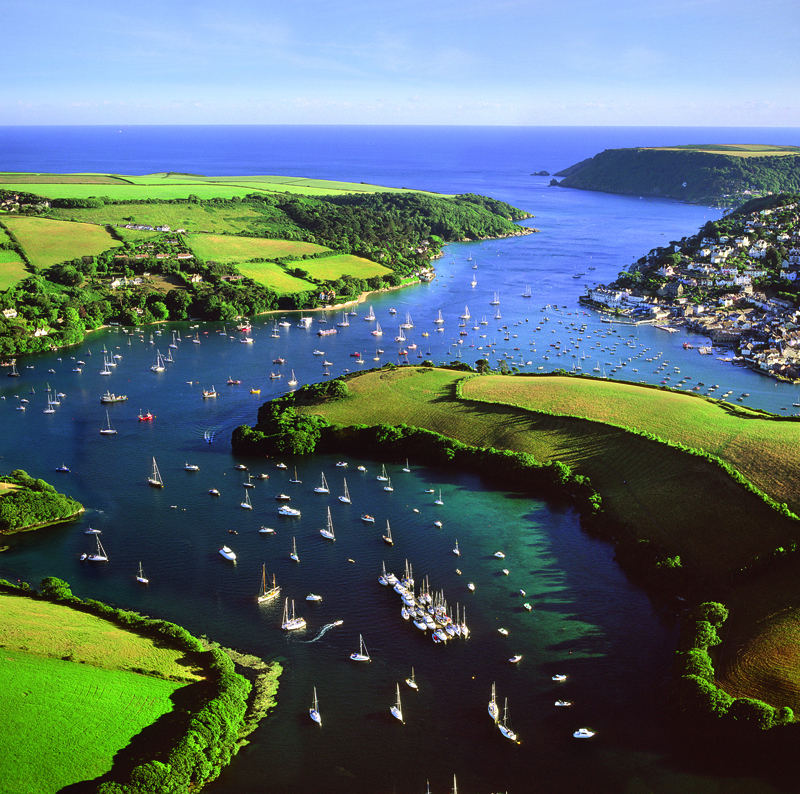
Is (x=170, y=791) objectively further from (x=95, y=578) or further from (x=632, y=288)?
(x=632, y=288)

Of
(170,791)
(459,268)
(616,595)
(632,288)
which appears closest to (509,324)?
(632,288)

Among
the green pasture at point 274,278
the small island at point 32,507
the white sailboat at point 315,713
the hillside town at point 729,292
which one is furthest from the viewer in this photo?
the green pasture at point 274,278

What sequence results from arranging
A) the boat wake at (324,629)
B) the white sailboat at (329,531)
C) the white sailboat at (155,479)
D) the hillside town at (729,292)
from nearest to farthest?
the boat wake at (324,629), the white sailboat at (329,531), the white sailboat at (155,479), the hillside town at (729,292)

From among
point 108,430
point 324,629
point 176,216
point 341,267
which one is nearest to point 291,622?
point 324,629

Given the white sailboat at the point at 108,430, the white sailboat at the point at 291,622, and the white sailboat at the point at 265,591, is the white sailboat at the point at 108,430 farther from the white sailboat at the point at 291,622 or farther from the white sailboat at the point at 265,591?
the white sailboat at the point at 291,622

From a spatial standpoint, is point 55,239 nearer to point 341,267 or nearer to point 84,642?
point 341,267

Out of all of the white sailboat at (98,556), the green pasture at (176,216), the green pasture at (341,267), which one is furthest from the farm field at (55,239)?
the white sailboat at (98,556)
